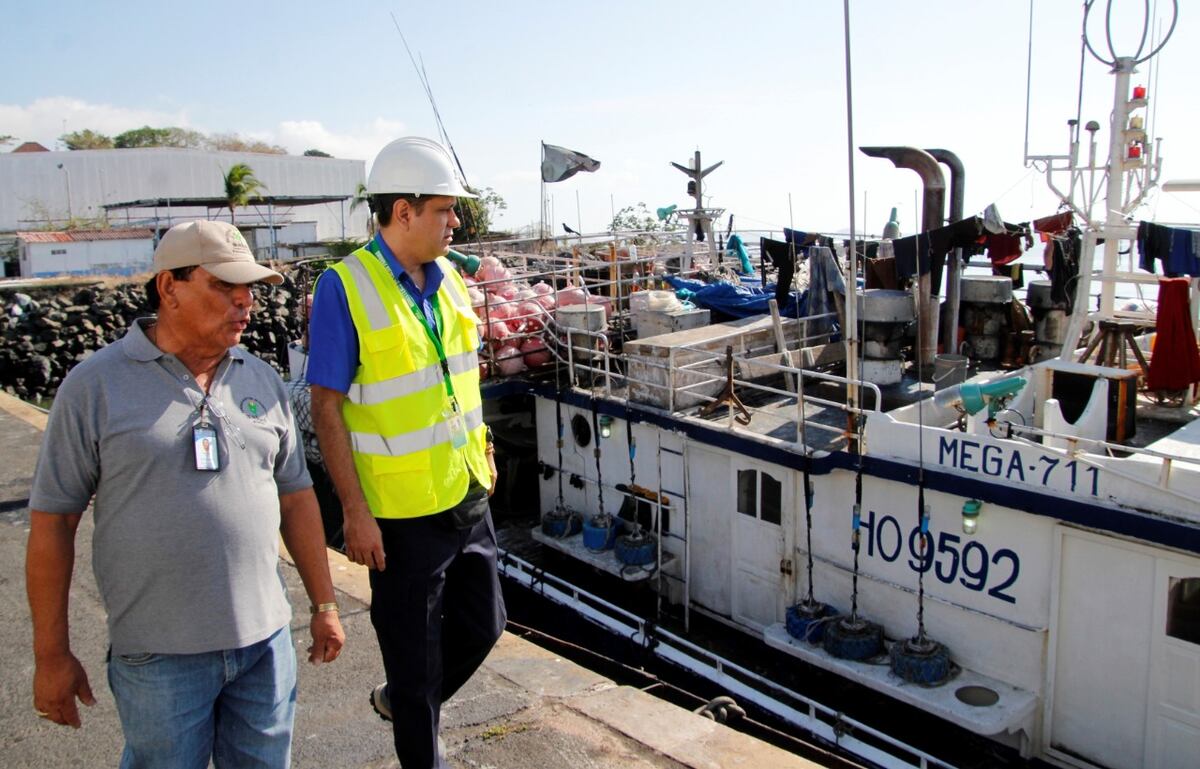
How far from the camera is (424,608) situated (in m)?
3.01

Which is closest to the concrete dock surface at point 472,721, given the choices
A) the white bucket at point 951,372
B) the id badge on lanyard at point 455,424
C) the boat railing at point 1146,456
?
the id badge on lanyard at point 455,424

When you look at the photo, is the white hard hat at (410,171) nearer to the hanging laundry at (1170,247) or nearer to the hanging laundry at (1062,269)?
the hanging laundry at (1170,247)

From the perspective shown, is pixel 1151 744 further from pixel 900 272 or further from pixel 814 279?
pixel 814 279

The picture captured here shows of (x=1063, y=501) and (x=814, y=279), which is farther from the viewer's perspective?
(x=814, y=279)

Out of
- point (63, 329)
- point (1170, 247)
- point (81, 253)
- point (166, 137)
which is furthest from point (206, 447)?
point (166, 137)

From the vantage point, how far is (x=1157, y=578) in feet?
18.6

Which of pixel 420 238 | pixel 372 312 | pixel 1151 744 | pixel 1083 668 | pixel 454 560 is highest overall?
pixel 420 238

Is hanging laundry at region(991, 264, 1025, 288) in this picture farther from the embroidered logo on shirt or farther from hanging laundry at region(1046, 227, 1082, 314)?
the embroidered logo on shirt

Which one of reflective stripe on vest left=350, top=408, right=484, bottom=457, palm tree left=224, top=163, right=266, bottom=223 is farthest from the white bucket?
palm tree left=224, top=163, right=266, bottom=223

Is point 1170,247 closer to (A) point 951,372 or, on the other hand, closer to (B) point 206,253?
(A) point 951,372

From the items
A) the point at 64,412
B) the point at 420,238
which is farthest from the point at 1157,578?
the point at 64,412

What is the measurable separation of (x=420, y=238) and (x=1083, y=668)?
544 centimetres

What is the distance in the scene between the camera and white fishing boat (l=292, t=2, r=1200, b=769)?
583 centimetres

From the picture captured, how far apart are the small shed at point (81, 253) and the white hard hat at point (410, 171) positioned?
33562mm
